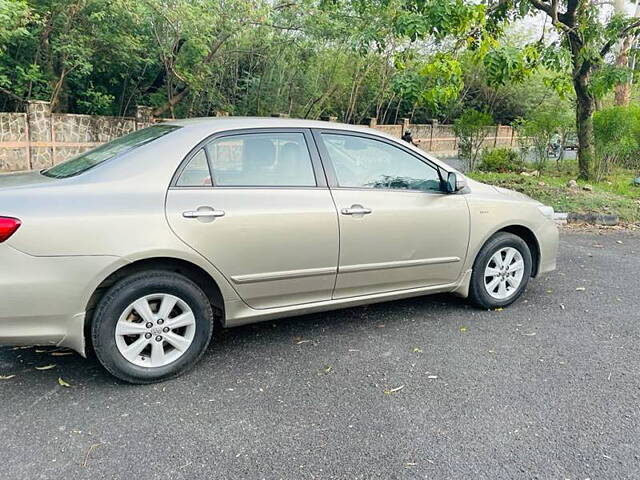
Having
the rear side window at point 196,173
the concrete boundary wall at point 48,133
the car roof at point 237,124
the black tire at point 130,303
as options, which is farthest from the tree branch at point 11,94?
the black tire at point 130,303

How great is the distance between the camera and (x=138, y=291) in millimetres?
2863

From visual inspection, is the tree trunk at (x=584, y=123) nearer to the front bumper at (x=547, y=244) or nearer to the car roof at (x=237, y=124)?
the front bumper at (x=547, y=244)

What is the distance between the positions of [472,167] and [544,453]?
481 inches

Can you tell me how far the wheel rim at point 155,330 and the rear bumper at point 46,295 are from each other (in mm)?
235

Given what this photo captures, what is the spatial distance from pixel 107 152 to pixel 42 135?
9.80m

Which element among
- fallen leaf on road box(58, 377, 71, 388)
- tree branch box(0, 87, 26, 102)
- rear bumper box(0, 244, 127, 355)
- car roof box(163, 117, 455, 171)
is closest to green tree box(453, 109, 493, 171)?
car roof box(163, 117, 455, 171)

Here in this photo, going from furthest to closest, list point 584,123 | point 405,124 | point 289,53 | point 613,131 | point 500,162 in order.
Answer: point 405,124, point 289,53, point 500,162, point 584,123, point 613,131

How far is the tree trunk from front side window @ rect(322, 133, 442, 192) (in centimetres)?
819

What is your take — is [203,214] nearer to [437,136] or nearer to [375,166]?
[375,166]

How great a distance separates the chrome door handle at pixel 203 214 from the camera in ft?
9.76

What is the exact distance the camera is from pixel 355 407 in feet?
9.14

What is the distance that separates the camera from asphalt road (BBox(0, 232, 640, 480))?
231 cm

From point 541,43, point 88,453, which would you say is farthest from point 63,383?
point 541,43

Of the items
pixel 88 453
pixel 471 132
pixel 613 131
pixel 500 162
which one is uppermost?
pixel 471 132
